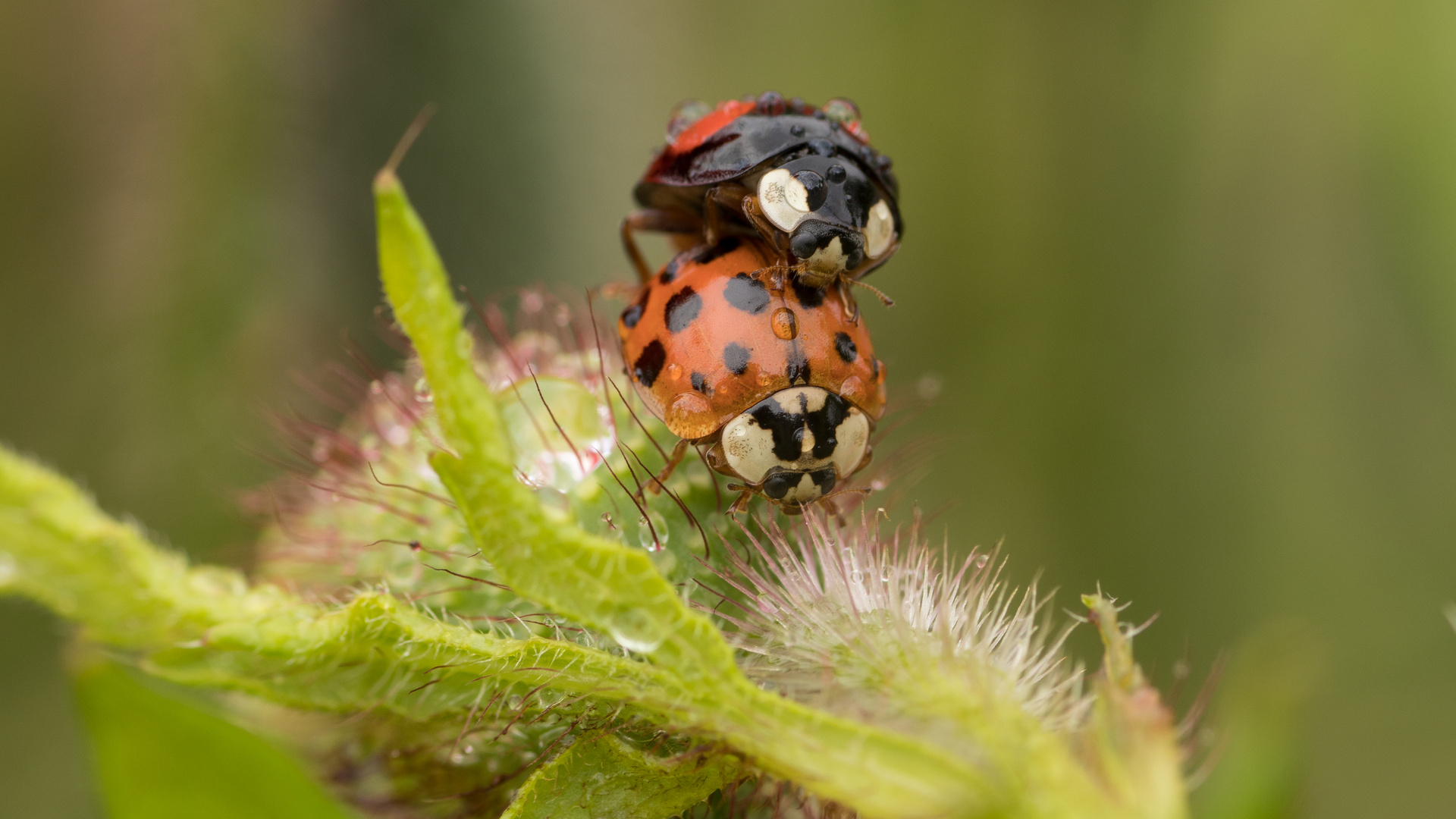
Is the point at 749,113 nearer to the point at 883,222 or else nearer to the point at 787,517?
the point at 883,222

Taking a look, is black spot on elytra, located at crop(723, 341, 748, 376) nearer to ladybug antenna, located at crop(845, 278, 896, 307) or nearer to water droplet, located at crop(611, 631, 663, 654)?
ladybug antenna, located at crop(845, 278, 896, 307)

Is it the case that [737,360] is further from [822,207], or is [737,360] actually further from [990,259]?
[990,259]

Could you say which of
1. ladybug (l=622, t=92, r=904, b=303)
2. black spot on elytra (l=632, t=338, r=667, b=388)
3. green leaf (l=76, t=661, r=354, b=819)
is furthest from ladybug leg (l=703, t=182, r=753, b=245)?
green leaf (l=76, t=661, r=354, b=819)

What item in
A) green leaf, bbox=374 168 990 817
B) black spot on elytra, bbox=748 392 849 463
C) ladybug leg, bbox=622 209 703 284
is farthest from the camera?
ladybug leg, bbox=622 209 703 284

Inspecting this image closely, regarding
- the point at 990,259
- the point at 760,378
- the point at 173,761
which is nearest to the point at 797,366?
the point at 760,378

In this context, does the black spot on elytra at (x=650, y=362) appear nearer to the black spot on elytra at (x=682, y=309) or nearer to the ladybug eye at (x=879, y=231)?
the black spot on elytra at (x=682, y=309)

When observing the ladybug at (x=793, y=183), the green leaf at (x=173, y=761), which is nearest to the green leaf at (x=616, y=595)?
the ladybug at (x=793, y=183)
